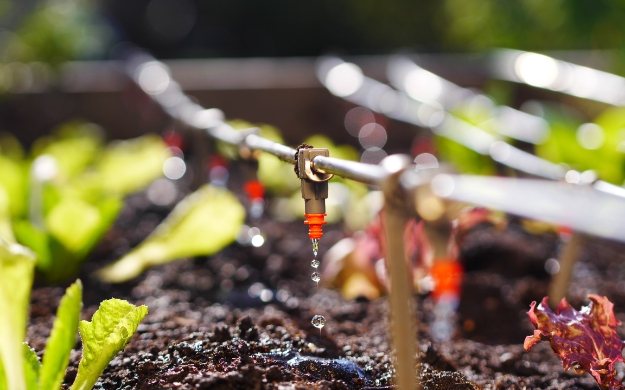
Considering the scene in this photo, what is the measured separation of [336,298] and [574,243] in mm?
576

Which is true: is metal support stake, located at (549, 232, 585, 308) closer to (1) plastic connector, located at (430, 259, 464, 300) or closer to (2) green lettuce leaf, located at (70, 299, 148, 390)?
(1) plastic connector, located at (430, 259, 464, 300)

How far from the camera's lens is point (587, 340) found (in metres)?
0.89

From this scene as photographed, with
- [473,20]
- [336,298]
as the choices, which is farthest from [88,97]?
[473,20]

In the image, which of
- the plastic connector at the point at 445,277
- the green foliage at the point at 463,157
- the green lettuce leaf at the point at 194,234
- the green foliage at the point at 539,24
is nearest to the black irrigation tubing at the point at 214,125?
the green lettuce leaf at the point at 194,234

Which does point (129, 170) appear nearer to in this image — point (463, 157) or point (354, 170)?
point (463, 157)

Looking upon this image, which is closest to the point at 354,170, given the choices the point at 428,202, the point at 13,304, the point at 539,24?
the point at 428,202

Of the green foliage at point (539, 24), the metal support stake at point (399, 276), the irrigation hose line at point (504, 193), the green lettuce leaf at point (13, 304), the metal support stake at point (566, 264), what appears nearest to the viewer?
the irrigation hose line at point (504, 193)

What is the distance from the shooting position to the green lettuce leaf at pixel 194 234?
1.46 m

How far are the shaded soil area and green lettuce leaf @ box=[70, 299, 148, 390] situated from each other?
0.06 m

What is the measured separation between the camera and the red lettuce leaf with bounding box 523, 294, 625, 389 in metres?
0.88

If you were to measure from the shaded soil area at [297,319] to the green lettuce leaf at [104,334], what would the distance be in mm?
60

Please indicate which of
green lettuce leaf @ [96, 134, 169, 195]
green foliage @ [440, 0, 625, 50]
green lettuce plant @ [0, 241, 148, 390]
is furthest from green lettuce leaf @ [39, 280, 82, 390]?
green foliage @ [440, 0, 625, 50]

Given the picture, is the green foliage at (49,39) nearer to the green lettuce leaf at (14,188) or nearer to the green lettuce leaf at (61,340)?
the green lettuce leaf at (14,188)

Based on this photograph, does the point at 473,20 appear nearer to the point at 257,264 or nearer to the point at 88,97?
the point at 88,97
